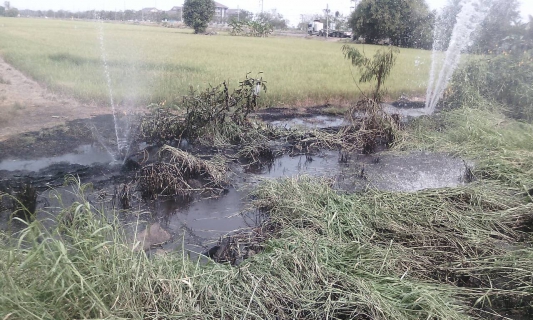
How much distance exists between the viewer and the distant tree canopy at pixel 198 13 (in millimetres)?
13719

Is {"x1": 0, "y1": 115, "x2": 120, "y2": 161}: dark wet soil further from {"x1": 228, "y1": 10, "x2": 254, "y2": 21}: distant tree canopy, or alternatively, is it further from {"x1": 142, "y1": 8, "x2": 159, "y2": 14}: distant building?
{"x1": 228, "y1": 10, "x2": 254, "y2": 21}: distant tree canopy

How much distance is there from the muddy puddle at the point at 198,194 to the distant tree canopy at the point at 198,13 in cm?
939

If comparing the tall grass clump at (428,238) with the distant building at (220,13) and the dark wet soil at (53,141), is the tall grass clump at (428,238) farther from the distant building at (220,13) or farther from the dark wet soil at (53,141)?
the distant building at (220,13)

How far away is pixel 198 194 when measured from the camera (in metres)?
4.27

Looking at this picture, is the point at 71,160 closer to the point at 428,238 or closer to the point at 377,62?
the point at 428,238

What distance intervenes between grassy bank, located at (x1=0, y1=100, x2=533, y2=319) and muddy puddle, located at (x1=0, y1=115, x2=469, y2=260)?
1.43ft

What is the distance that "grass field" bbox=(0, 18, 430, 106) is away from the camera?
878 centimetres

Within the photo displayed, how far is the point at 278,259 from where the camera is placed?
262cm

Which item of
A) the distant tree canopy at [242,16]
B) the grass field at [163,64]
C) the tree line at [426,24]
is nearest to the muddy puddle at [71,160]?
the grass field at [163,64]

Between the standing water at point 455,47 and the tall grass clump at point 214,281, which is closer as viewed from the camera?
the tall grass clump at point 214,281

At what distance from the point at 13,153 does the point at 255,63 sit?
855cm

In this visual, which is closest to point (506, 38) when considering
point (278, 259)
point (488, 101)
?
point (488, 101)

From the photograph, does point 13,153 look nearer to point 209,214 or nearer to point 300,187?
point 209,214

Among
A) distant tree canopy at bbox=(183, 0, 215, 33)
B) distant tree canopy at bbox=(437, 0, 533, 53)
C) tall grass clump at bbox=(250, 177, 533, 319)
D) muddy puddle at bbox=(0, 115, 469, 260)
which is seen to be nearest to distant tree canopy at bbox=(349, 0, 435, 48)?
distant tree canopy at bbox=(437, 0, 533, 53)
